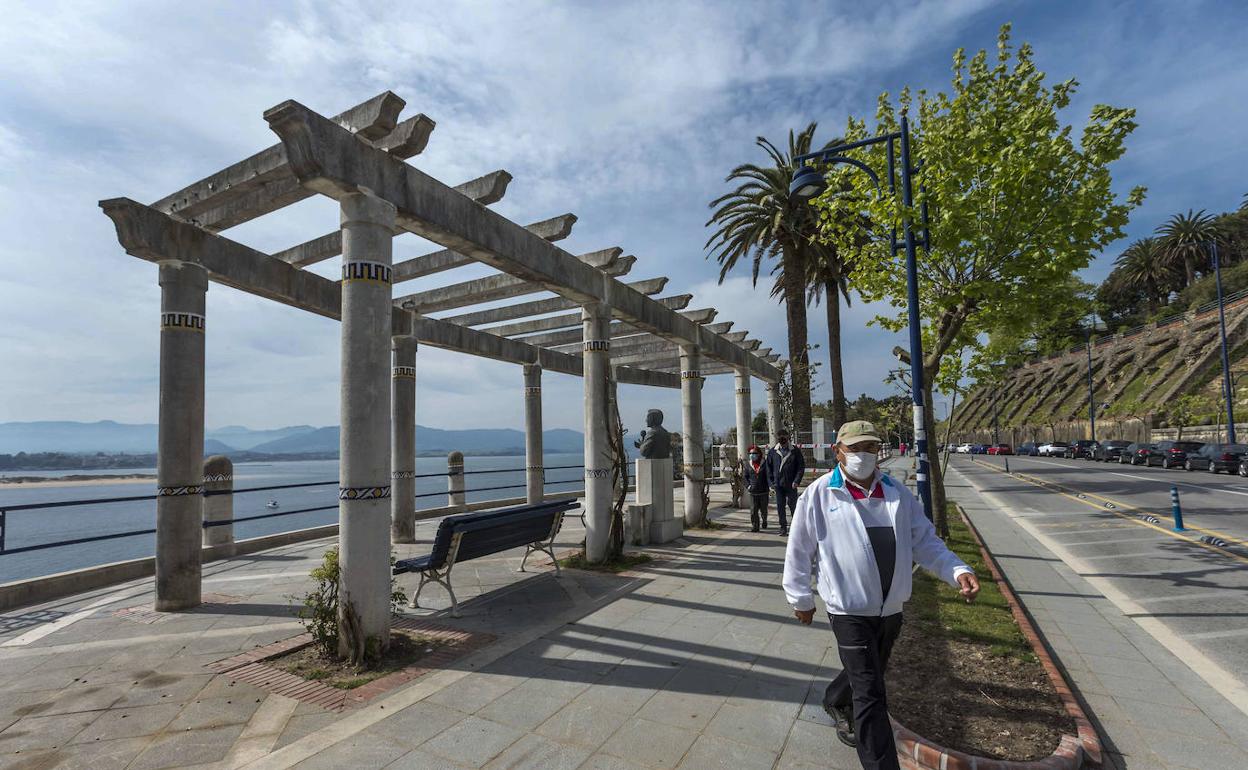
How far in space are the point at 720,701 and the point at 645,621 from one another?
1.92 meters

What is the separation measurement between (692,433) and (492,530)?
6.74 m

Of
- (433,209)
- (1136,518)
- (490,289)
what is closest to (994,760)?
(433,209)

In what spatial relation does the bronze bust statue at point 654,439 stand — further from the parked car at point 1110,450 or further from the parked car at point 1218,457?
the parked car at point 1110,450

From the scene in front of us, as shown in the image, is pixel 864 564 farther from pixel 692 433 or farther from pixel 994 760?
pixel 692 433

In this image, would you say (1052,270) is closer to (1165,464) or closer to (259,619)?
(259,619)

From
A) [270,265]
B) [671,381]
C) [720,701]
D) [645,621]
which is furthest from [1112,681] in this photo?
[671,381]

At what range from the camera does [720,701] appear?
4.09 metres

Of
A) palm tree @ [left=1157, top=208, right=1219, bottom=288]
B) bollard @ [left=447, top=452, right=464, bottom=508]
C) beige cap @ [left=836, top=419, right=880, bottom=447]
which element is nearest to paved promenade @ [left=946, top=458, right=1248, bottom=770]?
beige cap @ [left=836, top=419, right=880, bottom=447]

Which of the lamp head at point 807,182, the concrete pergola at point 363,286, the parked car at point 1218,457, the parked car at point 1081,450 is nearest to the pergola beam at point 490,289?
the concrete pergola at point 363,286

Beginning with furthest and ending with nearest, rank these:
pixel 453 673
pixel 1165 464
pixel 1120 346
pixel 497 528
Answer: pixel 1120 346 → pixel 1165 464 → pixel 497 528 → pixel 453 673

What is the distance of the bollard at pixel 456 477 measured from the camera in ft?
48.5

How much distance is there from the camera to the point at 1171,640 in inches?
225

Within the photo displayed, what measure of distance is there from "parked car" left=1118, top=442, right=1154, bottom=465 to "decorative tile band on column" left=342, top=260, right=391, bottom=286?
39.9 metres

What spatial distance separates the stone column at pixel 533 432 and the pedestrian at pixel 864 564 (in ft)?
40.6
